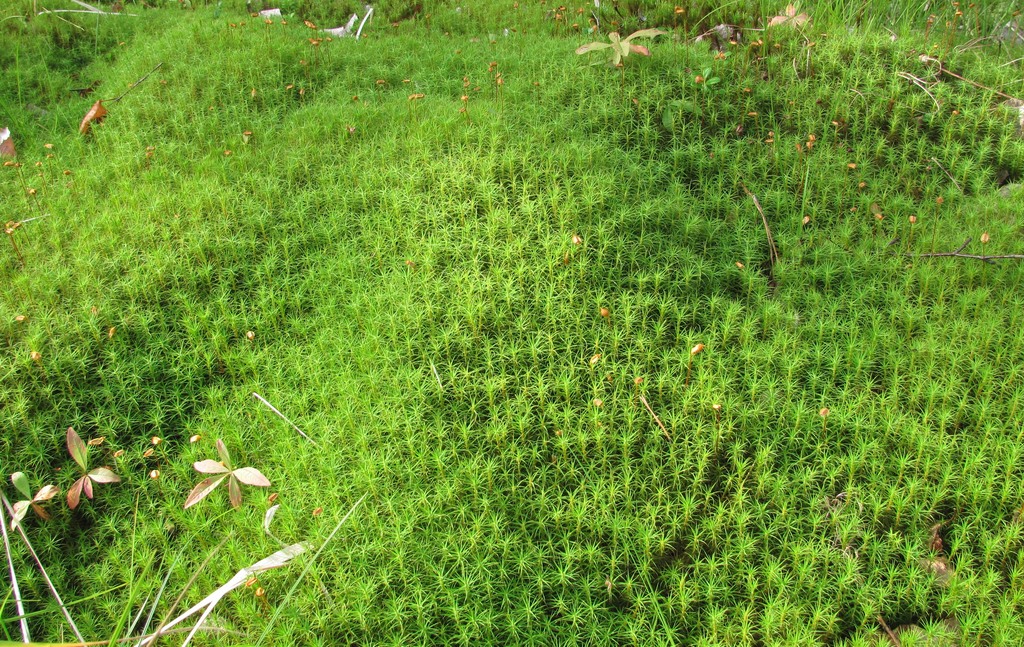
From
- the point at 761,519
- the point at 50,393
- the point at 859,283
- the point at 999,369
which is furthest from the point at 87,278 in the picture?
the point at 999,369

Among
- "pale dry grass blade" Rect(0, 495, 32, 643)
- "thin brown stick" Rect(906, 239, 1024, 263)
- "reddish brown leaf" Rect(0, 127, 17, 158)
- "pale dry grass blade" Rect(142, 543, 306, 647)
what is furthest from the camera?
"reddish brown leaf" Rect(0, 127, 17, 158)

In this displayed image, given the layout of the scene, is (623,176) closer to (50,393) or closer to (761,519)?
(761,519)

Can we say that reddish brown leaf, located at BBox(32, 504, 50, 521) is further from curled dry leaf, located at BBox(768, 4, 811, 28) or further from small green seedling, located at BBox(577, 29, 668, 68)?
curled dry leaf, located at BBox(768, 4, 811, 28)

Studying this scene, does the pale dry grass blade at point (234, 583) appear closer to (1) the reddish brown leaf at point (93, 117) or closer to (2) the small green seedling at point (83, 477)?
(2) the small green seedling at point (83, 477)

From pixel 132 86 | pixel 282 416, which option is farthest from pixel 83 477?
pixel 132 86

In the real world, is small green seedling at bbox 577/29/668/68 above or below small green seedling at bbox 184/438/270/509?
above

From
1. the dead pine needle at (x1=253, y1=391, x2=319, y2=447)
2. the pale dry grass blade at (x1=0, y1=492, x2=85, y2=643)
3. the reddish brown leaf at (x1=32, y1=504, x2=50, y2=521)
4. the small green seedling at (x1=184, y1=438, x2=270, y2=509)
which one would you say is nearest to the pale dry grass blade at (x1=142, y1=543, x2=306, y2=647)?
the small green seedling at (x1=184, y1=438, x2=270, y2=509)
